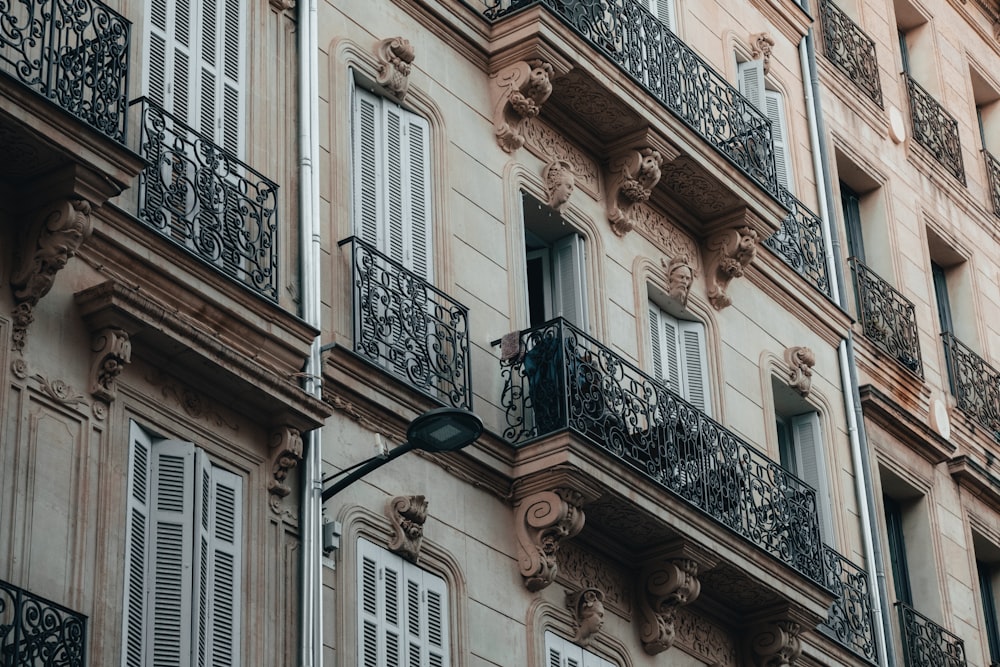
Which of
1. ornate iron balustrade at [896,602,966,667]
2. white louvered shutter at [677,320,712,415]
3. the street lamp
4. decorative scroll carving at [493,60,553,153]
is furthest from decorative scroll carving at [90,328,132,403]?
ornate iron balustrade at [896,602,966,667]

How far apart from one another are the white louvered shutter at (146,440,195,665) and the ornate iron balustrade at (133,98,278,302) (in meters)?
1.45

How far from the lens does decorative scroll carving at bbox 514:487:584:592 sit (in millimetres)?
17016

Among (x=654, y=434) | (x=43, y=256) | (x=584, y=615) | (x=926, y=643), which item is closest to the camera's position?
(x=43, y=256)

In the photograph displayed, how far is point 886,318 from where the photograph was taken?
24.8 m

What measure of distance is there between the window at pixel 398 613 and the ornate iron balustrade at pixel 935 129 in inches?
534

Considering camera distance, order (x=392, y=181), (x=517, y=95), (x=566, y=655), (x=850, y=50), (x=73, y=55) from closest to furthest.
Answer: (x=73, y=55), (x=566, y=655), (x=392, y=181), (x=517, y=95), (x=850, y=50)

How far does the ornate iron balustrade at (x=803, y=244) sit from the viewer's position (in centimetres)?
2314

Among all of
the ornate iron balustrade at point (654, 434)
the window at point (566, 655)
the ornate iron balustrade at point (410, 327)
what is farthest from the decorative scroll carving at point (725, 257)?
the window at point (566, 655)

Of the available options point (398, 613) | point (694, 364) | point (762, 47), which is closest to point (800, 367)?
point (694, 364)

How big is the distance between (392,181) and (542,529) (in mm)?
3069

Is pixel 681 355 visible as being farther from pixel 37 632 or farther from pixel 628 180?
pixel 37 632

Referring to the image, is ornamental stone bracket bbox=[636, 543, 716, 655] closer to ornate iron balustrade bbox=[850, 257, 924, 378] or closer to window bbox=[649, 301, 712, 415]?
window bbox=[649, 301, 712, 415]

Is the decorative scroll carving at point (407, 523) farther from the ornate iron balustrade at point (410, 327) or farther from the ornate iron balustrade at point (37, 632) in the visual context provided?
the ornate iron balustrade at point (37, 632)

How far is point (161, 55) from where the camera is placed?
52.3 feet
